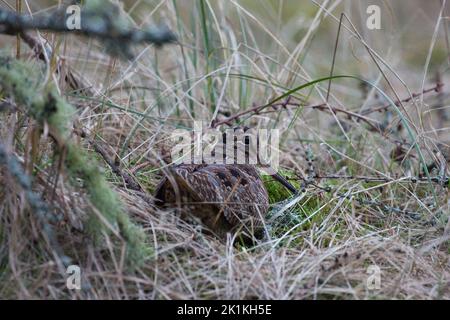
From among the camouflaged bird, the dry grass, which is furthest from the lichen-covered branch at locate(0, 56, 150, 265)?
the camouflaged bird

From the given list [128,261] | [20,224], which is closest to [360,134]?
[128,261]

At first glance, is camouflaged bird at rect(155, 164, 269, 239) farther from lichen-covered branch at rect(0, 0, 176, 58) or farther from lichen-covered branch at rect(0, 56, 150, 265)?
lichen-covered branch at rect(0, 0, 176, 58)

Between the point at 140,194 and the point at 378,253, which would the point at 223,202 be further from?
the point at 378,253

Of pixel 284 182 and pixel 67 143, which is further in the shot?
pixel 284 182

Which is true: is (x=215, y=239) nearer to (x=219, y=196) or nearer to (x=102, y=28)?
(x=219, y=196)

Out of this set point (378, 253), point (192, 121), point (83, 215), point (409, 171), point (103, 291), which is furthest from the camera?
point (192, 121)

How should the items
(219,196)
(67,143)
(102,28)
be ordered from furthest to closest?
(219,196)
(67,143)
(102,28)

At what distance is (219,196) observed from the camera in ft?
5.57

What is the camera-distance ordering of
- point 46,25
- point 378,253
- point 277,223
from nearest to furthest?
point 46,25, point 378,253, point 277,223

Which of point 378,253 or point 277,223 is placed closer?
point 378,253

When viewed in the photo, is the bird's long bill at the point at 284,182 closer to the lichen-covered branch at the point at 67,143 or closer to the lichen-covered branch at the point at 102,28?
the lichen-covered branch at the point at 67,143

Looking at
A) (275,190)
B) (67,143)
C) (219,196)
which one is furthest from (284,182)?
(67,143)

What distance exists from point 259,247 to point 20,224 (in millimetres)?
685

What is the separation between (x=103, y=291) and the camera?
1488 millimetres
